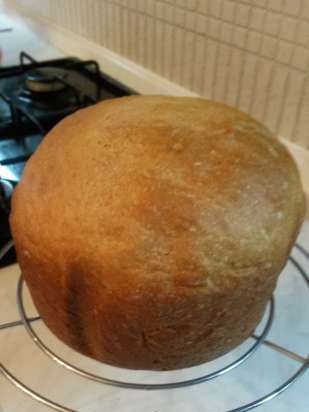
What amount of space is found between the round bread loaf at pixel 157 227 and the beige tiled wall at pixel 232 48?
33cm

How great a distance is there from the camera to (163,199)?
1.42 ft

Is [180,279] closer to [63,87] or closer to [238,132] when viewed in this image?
[238,132]

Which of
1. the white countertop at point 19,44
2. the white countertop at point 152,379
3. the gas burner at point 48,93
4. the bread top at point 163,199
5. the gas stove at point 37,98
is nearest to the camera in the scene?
the bread top at point 163,199

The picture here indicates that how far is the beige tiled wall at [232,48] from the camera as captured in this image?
0.79 m

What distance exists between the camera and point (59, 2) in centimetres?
141

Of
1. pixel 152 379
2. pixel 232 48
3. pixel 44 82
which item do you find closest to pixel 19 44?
pixel 44 82

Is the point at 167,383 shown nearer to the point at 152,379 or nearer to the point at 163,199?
the point at 152,379

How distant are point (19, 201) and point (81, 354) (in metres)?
0.20

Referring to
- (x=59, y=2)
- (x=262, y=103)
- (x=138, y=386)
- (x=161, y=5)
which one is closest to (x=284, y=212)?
(x=138, y=386)

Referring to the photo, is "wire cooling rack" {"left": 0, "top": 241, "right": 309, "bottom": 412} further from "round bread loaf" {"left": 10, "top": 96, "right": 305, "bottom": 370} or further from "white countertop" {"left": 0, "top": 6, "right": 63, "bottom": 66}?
"white countertop" {"left": 0, "top": 6, "right": 63, "bottom": 66}

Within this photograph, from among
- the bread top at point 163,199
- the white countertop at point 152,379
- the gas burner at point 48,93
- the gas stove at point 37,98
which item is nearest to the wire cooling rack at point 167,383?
the white countertop at point 152,379

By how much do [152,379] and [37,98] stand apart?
0.70m

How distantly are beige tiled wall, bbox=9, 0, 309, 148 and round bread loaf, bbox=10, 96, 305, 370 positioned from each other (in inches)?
12.8

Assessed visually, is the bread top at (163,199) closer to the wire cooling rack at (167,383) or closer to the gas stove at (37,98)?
the wire cooling rack at (167,383)
